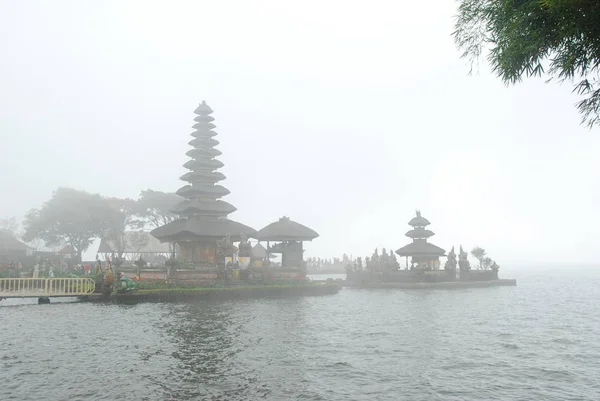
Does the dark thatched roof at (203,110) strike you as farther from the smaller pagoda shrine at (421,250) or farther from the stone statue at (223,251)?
the smaller pagoda shrine at (421,250)

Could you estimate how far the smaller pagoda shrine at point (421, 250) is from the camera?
5059cm

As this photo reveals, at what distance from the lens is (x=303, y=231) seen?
42031mm

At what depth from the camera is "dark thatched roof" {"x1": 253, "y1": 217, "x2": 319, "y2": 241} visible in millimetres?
41125

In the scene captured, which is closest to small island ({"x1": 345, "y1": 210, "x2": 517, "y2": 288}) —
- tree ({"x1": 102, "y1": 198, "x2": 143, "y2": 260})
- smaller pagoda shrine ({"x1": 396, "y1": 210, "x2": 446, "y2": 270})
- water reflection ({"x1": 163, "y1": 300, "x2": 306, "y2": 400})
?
smaller pagoda shrine ({"x1": 396, "y1": 210, "x2": 446, "y2": 270})

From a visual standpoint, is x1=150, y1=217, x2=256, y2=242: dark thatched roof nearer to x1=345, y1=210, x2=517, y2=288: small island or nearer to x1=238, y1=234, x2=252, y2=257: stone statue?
x1=238, y1=234, x2=252, y2=257: stone statue

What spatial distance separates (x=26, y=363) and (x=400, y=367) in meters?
11.7

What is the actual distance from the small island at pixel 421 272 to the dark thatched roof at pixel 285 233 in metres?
10.8

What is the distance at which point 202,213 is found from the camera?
44250mm

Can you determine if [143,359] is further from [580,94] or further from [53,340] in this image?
[580,94]

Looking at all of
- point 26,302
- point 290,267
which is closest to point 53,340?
point 26,302

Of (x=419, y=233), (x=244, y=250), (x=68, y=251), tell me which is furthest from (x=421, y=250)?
(x=68, y=251)

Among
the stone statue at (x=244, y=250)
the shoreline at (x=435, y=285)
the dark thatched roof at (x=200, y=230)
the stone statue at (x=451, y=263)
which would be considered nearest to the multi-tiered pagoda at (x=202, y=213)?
the dark thatched roof at (x=200, y=230)

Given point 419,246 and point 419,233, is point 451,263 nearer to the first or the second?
point 419,246

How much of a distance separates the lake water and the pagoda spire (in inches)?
733
